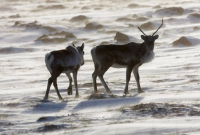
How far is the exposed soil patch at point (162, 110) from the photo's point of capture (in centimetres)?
740

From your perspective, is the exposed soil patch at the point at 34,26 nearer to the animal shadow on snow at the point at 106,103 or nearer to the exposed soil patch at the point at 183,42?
the exposed soil patch at the point at 183,42

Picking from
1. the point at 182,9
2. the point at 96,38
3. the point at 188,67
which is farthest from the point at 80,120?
the point at 182,9

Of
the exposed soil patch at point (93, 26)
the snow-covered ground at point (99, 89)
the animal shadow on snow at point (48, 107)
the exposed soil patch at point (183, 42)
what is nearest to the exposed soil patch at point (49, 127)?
the snow-covered ground at point (99, 89)

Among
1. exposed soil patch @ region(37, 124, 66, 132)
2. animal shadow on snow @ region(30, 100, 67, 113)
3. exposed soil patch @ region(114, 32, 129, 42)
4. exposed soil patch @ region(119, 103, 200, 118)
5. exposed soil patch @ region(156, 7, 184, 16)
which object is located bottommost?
exposed soil patch @ region(114, 32, 129, 42)

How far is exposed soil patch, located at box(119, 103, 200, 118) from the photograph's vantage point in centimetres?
740

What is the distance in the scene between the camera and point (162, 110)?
A: 7656mm

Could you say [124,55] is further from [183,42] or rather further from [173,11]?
[173,11]

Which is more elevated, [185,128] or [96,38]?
[185,128]

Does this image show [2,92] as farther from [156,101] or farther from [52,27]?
[52,27]

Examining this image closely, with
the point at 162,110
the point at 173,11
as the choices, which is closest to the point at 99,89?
the point at 162,110

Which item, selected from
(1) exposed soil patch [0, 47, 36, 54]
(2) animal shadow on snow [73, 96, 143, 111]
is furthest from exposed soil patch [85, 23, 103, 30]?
(2) animal shadow on snow [73, 96, 143, 111]

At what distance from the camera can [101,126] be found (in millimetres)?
6703

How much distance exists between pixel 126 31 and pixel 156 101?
67.4ft

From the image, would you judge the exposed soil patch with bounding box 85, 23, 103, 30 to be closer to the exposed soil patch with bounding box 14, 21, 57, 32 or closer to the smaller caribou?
the exposed soil patch with bounding box 14, 21, 57, 32
